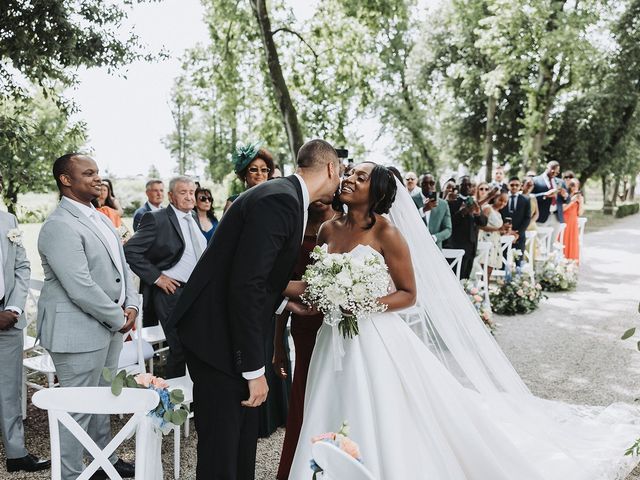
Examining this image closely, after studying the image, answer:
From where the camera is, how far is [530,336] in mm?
7820

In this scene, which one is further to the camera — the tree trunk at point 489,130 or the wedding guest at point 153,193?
the tree trunk at point 489,130

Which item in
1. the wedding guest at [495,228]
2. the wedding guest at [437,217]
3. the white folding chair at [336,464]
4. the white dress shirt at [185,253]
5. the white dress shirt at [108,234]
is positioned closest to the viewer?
the white folding chair at [336,464]

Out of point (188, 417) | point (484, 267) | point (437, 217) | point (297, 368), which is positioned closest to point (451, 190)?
point (437, 217)

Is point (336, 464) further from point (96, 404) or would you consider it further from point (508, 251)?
point (508, 251)

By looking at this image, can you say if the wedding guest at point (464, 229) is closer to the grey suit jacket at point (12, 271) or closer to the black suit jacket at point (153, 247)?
the black suit jacket at point (153, 247)

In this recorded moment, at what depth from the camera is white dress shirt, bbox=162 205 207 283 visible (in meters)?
5.25

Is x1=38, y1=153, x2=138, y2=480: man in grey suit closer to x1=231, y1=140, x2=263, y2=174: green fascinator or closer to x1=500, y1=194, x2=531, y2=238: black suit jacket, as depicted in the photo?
x1=231, y1=140, x2=263, y2=174: green fascinator

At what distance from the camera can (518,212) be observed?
1072 cm

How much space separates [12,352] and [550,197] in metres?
11.2

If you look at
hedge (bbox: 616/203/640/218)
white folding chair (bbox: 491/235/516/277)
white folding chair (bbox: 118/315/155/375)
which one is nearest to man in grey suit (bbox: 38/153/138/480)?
white folding chair (bbox: 118/315/155/375)

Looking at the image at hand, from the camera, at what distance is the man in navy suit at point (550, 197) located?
1236 cm

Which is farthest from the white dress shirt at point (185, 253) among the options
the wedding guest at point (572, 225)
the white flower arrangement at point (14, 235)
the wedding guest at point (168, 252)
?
the wedding guest at point (572, 225)

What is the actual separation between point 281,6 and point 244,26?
107 cm

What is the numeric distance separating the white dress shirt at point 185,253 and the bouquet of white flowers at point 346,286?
2211mm
